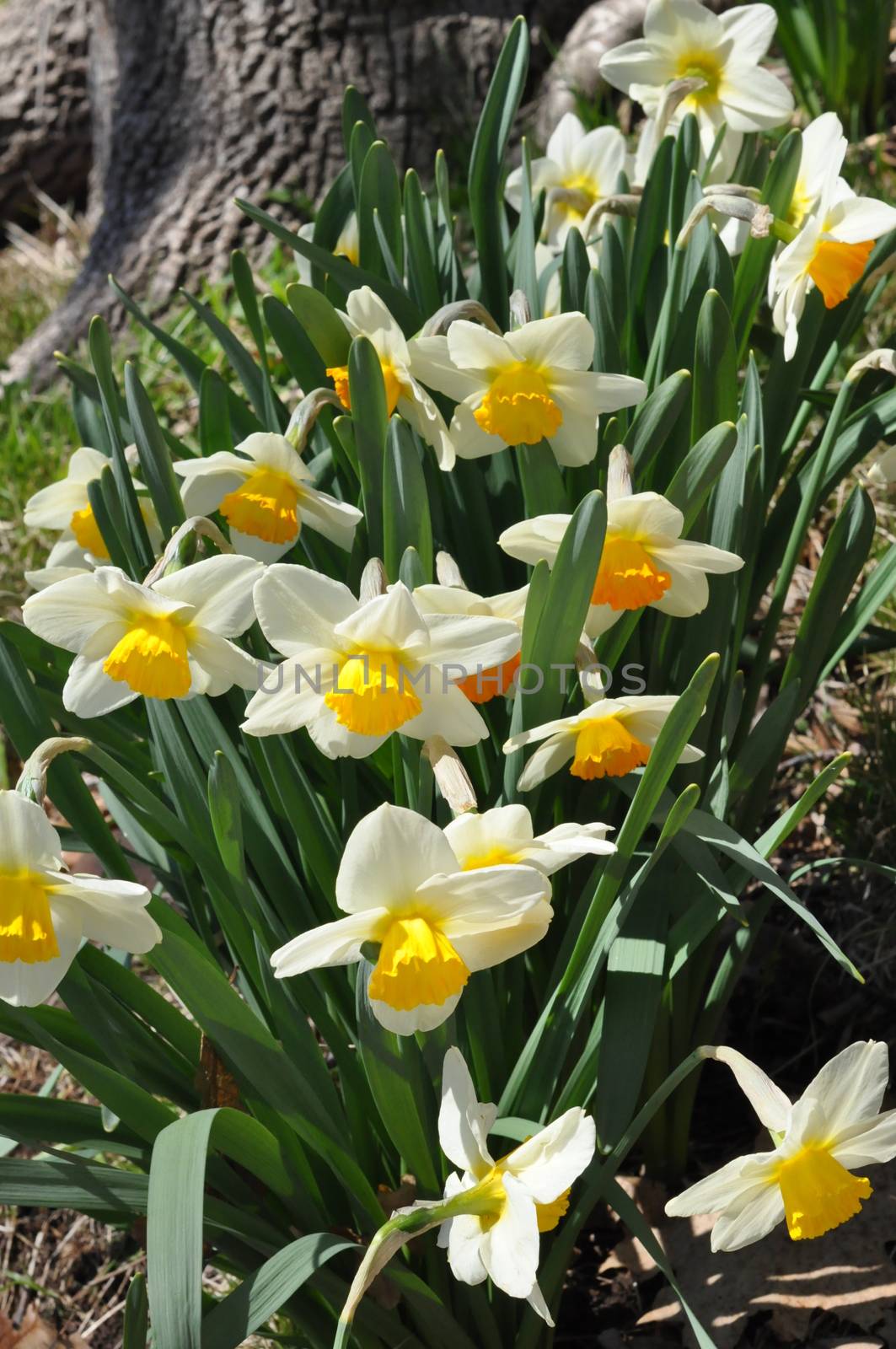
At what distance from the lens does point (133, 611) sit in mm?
1119

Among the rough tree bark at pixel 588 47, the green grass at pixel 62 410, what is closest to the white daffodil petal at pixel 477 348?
the green grass at pixel 62 410

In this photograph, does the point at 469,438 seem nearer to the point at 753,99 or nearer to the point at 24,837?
the point at 24,837

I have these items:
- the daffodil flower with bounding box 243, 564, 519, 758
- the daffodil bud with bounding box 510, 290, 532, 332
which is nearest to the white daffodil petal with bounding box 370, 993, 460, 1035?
the daffodil flower with bounding box 243, 564, 519, 758

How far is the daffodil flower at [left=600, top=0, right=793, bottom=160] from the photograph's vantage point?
173 cm

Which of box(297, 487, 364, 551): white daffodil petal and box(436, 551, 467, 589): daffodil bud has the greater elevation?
box(297, 487, 364, 551): white daffodil petal

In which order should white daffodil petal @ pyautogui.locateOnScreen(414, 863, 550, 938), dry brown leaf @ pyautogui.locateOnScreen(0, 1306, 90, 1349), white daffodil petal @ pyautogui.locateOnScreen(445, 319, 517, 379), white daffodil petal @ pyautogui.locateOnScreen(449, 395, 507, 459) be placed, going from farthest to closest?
dry brown leaf @ pyautogui.locateOnScreen(0, 1306, 90, 1349) < white daffodil petal @ pyautogui.locateOnScreen(449, 395, 507, 459) < white daffodil petal @ pyautogui.locateOnScreen(445, 319, 517, 379) < white daffodil petal @ pyautogui.locateOnScreen(414, 863, 550, 938)

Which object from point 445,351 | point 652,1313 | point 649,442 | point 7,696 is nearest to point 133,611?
point 7,696

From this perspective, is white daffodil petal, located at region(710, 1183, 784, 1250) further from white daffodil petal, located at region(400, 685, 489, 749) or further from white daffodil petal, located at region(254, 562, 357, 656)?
white daffodil petal, located at region(254, 562, 357, 656)

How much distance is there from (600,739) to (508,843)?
161mm

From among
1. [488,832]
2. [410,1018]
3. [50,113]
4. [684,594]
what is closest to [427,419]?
[684,594]

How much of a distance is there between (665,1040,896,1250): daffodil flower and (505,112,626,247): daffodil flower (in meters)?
1.40

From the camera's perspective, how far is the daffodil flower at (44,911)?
0.92 meters

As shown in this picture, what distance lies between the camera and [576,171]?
198cm

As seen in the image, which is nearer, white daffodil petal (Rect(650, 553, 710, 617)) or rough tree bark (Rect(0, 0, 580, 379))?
white daffodil petal (Rect(650, 553, 710, 617))
